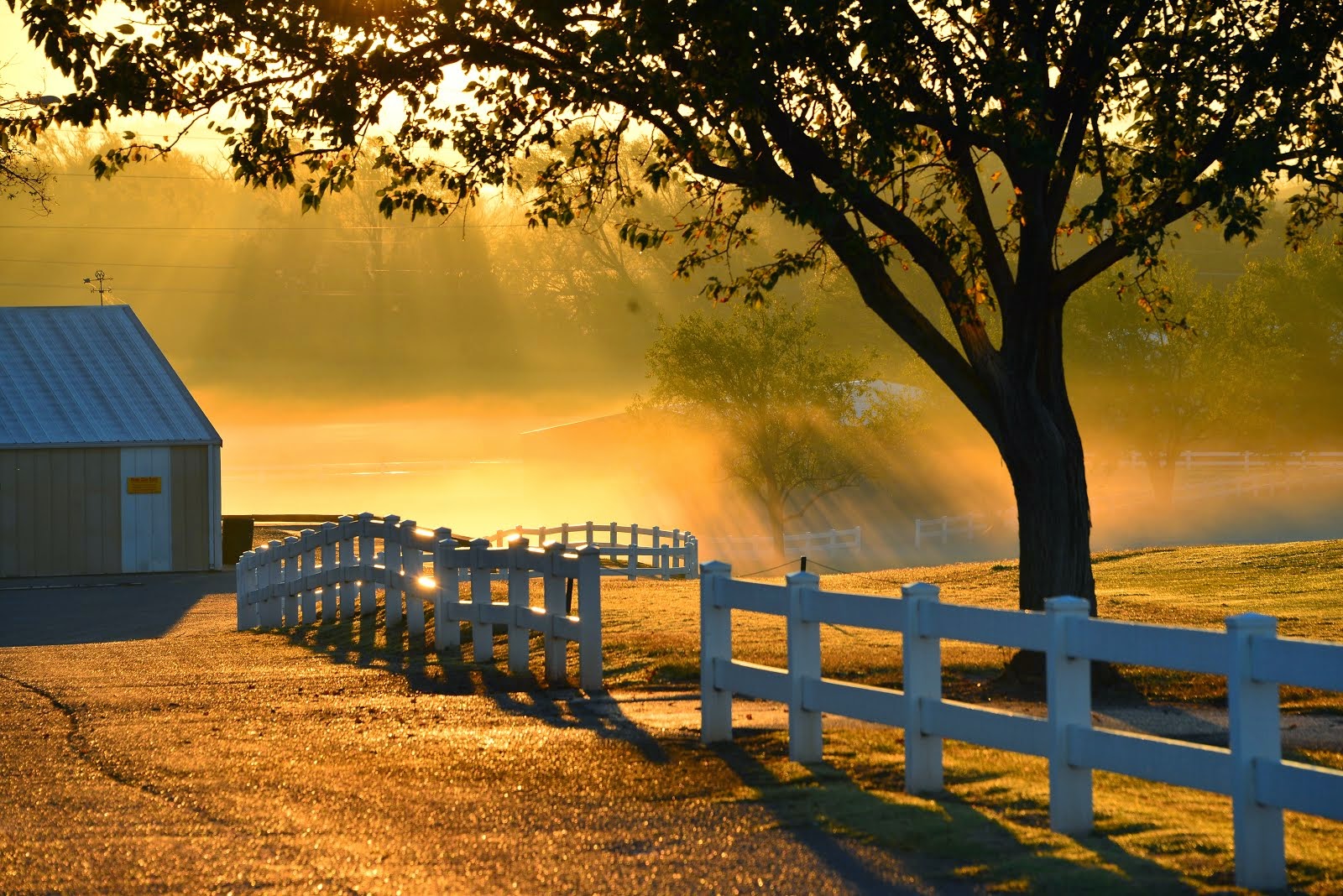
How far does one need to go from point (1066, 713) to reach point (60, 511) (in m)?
33.9

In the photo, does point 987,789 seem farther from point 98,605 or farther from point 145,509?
point 145,509

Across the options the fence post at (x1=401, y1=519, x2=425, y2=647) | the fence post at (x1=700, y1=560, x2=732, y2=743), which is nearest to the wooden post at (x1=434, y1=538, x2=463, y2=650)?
the fence post at (x1=401, y1=519, x2=425, y2=647)

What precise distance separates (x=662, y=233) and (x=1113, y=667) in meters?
5.95

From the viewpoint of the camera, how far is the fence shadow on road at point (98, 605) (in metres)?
24.3

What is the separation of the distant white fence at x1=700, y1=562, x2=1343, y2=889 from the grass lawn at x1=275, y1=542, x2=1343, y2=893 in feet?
0.87

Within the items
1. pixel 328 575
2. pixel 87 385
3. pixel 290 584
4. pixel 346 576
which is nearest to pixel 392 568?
pixel 346 576

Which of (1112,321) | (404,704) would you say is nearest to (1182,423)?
(1112,321)

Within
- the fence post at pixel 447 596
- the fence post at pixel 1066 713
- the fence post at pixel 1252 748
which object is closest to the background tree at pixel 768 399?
the fence post at pixel 447 596

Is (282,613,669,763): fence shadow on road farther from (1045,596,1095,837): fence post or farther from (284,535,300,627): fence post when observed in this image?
(1045,596,1095,837): fence post

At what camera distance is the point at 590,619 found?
12758 millimetres

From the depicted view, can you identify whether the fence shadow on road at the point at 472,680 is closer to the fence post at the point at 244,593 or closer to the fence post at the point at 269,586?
the fence post at the point at 269,586

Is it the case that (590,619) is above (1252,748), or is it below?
above

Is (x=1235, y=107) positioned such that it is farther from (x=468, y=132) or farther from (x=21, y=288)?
(x=21, y=288)

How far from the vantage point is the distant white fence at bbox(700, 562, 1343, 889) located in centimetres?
643
